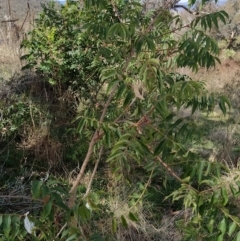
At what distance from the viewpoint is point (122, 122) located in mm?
2139

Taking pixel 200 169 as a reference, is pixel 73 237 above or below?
below

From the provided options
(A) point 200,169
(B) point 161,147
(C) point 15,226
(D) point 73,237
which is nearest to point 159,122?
(B) point 161,147

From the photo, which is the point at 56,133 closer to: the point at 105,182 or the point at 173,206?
the point at 105,182

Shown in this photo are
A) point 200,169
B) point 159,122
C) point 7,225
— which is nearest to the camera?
point 7,225

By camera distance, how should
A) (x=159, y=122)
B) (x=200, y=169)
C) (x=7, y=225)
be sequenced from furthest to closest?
(x=159, y=122)
(x=200, y=169)
(x=7, y=225)

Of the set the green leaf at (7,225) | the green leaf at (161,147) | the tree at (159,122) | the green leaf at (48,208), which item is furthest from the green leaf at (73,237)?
the green leaf at (161,147)

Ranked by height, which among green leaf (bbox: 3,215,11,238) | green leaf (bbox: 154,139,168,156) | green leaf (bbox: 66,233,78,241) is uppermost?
green leaf (bbox: 154,139,168,156)

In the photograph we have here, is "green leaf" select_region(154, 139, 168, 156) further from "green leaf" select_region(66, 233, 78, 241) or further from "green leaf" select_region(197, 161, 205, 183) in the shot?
"green leaf" select_region(66, 233, 78, 241)

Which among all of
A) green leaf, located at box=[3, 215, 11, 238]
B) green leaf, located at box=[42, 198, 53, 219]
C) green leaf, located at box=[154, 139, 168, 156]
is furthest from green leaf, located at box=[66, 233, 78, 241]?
green leaf, located at box=[154, 139, 168, 156]

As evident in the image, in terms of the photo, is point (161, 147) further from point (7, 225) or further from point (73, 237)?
point (7, 225)

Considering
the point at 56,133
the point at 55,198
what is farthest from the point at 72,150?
the point at 55,198

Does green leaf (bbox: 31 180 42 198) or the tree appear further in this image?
the tree

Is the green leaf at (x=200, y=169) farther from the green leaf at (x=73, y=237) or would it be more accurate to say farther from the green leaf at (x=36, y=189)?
the green leaf at (x=36, y=189)

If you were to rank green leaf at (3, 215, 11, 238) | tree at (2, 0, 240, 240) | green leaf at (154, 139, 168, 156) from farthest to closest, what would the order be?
green leaf at (154, 139, 168, 156) → tree at (2, 0, 240, 240) → green leaf at (3, 215, 11, 238)
